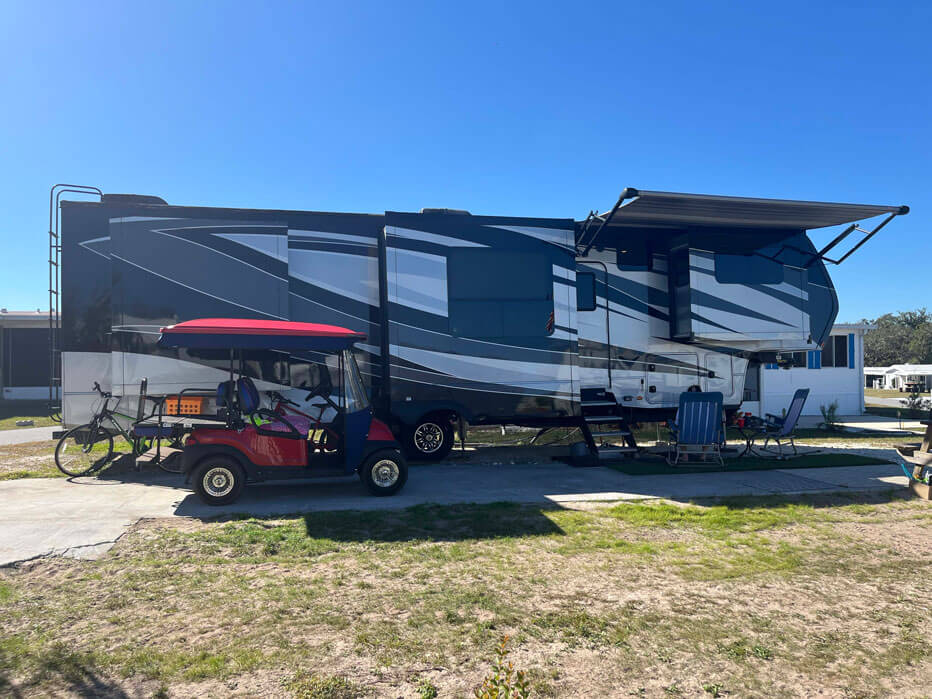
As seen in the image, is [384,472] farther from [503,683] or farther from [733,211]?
[733,211]

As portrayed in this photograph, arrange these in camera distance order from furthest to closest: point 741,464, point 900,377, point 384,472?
point 900,377 → point 741,464 → point 384,472

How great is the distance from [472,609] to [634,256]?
797cm

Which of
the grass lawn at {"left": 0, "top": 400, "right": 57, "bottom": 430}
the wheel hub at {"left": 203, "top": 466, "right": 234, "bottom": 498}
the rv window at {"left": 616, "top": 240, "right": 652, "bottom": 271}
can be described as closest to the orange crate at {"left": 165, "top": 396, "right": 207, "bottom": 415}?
the wheel hub at {"left": 203, "top": 466, "right": 234, "bottom": 498}

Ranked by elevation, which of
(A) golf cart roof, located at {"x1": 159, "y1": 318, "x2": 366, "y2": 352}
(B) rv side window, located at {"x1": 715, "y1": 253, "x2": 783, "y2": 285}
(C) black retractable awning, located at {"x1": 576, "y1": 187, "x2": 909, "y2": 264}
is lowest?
(A) golf cart roof, located at {"x1": 159, "y1": 318, "x2": 366, "y2": 352}

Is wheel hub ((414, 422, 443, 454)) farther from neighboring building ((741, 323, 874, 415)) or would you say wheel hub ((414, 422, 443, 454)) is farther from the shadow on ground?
neighboring building ((741, 323, 874, 415))

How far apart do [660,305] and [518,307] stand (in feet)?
9.60

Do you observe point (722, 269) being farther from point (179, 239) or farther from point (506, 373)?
point (179, 239)

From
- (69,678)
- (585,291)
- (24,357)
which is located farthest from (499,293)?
(24,357)

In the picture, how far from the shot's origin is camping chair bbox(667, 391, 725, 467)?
9219mm

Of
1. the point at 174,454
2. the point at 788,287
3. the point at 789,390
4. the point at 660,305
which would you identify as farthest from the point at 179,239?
the point at 789,390

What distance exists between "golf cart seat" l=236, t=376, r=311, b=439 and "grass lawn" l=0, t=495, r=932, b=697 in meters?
1.23

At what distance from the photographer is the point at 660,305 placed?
34.3 ft

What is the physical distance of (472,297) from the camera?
29.9 feet

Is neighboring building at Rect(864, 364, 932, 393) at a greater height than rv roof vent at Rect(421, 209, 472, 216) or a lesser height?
lesser
